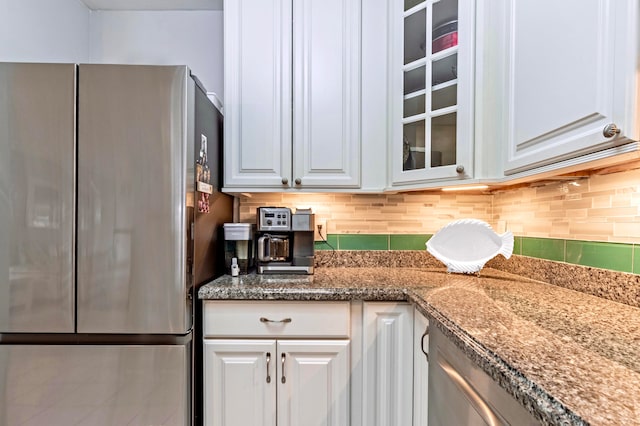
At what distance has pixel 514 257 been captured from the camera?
1.62 meters

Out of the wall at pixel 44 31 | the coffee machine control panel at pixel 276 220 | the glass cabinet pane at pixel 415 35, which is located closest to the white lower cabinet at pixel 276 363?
the coffee machine control panel at pixel 276 220

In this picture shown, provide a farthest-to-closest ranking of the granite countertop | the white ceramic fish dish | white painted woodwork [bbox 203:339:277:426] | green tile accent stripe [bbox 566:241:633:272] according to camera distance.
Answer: the white ceramic fish dish < white painted woodwork [bbox 203:339:277:426] < green tile accent stripe [bbox 566:241:633:272] < the granite countertop

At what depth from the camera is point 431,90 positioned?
4.81 ft

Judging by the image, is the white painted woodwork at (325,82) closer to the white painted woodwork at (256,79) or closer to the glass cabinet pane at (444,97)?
the white painted woodwork at (256,79)

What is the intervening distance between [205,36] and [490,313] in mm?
2043

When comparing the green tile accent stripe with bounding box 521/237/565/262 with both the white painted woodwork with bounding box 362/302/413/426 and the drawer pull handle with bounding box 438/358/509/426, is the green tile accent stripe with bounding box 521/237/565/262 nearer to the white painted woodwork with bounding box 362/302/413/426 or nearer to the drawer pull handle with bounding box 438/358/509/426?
the white painted woodwork with bounding box 362/302/413/426

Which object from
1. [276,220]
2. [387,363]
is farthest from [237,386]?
[276,220]

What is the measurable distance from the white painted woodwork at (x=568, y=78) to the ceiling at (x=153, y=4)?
61.9 inches

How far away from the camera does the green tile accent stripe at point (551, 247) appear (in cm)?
106

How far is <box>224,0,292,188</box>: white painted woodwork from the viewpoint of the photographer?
1585 mm

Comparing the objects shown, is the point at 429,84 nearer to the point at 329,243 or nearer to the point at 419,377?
the point at 329,243

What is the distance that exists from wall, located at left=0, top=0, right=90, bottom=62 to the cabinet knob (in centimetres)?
220

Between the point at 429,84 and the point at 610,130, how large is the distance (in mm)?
831

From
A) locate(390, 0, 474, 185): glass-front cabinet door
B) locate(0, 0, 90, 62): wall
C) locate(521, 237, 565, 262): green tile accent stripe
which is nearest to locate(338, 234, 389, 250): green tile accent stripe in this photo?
locate(390, 0, 474, 185): glass-front cabinet door
